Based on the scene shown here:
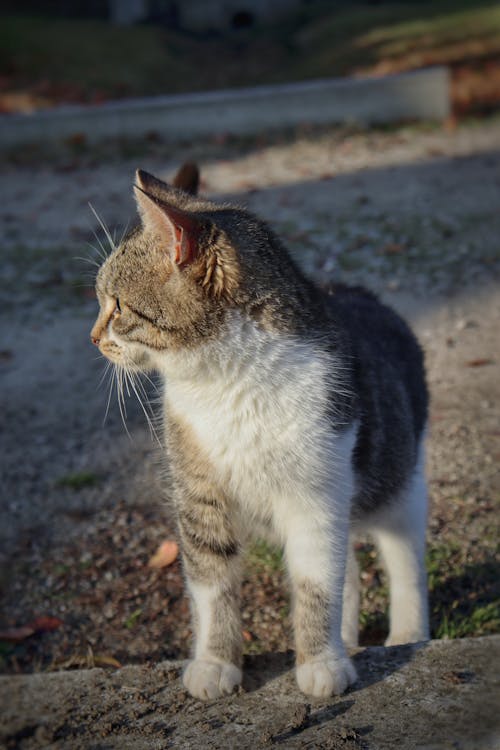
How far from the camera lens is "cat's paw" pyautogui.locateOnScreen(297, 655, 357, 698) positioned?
209 cm

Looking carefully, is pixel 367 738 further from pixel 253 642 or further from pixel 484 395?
pixel 484 395

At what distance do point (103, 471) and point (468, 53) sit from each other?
9291mm

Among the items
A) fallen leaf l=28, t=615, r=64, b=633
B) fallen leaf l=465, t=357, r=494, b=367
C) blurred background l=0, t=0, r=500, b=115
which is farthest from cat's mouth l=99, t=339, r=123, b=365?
blurred background l=0, t=0, r=500, b=115

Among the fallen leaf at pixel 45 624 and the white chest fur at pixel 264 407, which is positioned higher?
the white chest fur at pixel 264 407

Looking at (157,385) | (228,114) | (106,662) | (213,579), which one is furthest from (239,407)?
(228,114)

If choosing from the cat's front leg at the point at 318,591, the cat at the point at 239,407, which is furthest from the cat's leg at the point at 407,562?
the cat's front leg at the point at 318,591

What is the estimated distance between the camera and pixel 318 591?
2195 millimetres

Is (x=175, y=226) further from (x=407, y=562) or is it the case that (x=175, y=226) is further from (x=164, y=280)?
(x=407, y=562)

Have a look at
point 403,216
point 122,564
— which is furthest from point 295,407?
point 403,216

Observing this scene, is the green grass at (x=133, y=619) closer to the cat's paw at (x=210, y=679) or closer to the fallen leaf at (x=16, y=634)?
the fallen leaf at (x=16, y=634)

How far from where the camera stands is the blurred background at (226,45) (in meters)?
10.9

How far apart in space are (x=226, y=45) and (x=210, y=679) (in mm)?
14028

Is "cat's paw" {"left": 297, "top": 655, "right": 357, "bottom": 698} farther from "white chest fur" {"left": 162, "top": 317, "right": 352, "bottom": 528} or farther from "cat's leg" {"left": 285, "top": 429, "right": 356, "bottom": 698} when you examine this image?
"white chest fur" {"left": 162, "top": 317, "right": 352, "bottom": 528}

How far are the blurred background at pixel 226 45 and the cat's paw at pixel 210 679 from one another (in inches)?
317
